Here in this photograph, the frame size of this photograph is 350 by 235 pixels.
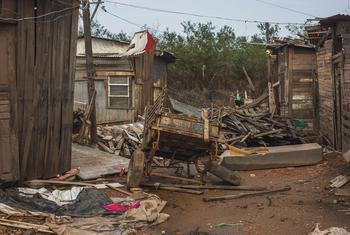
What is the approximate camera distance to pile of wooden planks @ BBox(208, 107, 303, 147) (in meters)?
19.3

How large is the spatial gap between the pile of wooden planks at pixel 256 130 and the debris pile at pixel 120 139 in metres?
3.03

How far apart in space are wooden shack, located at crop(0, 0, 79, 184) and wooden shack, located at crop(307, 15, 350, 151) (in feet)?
26.2

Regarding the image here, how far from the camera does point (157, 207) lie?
9.64 meters

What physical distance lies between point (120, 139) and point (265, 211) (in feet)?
31.0

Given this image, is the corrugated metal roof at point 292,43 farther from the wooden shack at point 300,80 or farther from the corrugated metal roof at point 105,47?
the corrugated metal roof at point 105,47

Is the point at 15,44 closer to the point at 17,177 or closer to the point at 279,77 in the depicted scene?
the point at 17,177

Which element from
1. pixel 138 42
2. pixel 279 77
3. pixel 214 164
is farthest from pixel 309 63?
pixel 214 164

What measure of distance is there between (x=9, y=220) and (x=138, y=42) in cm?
1741

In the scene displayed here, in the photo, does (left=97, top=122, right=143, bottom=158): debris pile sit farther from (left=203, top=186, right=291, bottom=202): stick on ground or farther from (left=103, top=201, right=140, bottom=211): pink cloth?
(left=103, top=201, right=140, bottom=211): pink cloth

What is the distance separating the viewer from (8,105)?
1002cm

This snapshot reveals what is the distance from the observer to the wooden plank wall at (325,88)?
17.8 m

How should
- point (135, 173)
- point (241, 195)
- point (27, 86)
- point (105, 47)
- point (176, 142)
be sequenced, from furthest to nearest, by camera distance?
point (105, 47) → point (176, 142) → point (135, 173) → point (241, 195) → point (27, 86)

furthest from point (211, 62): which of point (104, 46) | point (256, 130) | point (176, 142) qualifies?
point (176, 142)

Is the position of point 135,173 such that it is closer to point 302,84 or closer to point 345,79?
point 345,79
